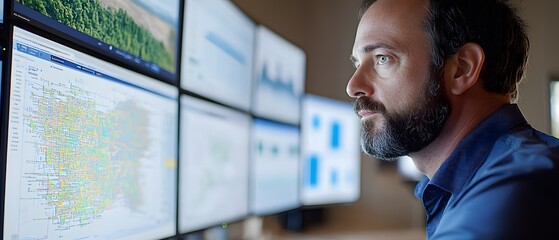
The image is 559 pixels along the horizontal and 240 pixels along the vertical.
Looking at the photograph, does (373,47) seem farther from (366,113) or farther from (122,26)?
(122,26)

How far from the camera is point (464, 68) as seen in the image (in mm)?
1137

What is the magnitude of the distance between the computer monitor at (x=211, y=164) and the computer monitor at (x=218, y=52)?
44 millimetres

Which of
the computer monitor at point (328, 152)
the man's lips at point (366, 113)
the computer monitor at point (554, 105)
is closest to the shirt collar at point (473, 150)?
the man's lips at point (366, 113)

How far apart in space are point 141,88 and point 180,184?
0.28 m

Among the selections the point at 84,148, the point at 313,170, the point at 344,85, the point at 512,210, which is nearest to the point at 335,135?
the point at 313,170

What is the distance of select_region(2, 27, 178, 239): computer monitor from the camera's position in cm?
81

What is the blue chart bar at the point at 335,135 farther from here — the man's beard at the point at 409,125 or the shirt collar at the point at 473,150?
the shirt collar at the point at 473,150

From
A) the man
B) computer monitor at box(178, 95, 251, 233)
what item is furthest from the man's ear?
computer monitor at box(178, 95, 251, 233)

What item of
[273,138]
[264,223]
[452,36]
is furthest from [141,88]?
[264,223]

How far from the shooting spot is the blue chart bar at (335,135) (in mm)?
2420

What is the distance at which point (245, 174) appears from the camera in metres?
1.75

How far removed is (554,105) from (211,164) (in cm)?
236

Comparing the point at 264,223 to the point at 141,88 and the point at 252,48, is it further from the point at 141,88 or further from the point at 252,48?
the point at 141,88

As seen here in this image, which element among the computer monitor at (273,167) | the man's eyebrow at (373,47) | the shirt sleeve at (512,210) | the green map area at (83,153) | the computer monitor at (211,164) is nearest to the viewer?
the shirt sleeve at (512,210)
